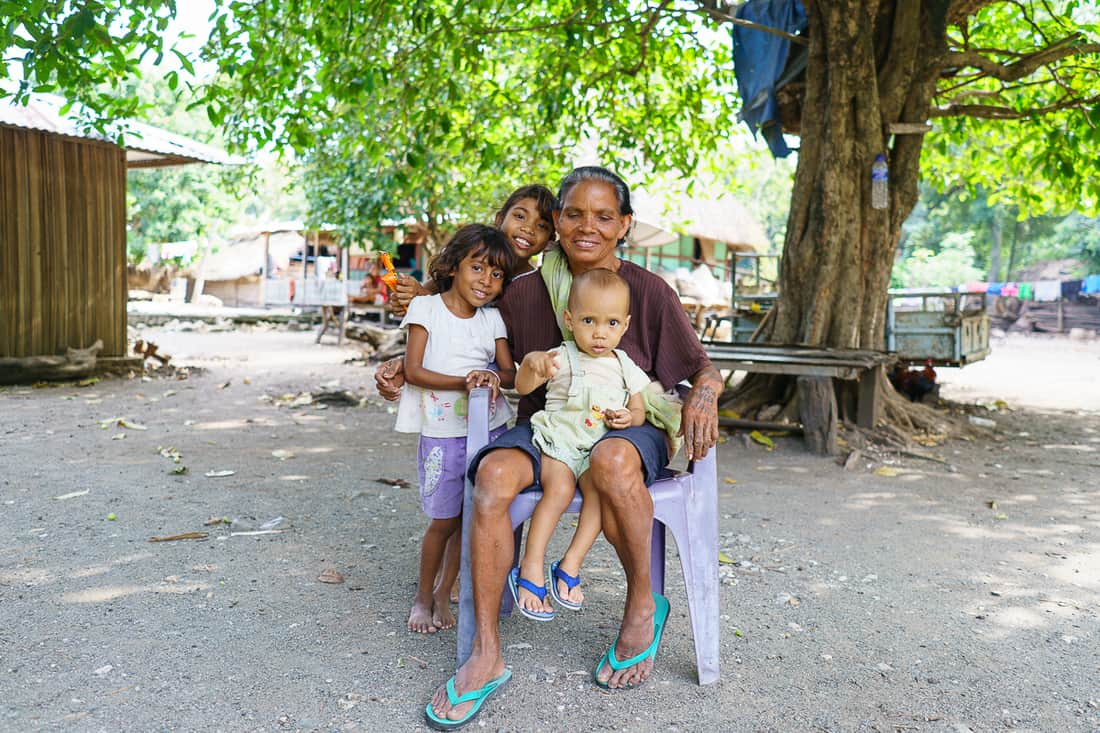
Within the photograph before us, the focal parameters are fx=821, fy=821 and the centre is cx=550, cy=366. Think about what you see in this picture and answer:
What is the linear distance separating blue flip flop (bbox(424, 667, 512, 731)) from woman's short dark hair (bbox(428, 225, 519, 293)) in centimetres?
130

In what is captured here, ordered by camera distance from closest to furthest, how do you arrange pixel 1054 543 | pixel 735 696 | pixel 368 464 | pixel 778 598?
pixel 735 696 → pixel 778 598 → pixel 1054 543 → pixel 368 464

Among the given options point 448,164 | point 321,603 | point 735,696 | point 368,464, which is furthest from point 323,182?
point 735,696

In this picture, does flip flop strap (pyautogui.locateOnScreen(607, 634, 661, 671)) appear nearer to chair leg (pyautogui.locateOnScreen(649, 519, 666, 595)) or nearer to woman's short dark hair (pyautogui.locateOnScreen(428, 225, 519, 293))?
chair leg (pyautogui.locateOnScreen(649, 519, 666, 595))

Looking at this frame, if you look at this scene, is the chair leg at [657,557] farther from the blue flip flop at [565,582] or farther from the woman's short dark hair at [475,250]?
the woman's short dark hair at [475,250]

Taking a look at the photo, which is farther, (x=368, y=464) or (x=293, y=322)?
(x=293, y=322)

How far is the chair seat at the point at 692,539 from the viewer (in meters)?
2.42

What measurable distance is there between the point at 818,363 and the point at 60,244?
307 inches

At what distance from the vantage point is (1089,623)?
2.93 metres

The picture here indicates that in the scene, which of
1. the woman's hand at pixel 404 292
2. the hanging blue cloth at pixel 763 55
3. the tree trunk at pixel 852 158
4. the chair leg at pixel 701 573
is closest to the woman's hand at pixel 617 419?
the chair leg at pixel 701 573

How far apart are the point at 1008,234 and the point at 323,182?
2570 centimetres

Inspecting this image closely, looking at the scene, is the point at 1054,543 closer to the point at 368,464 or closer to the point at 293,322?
the point at 368,464

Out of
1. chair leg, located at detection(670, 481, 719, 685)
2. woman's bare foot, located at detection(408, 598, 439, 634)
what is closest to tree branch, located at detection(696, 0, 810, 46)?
chair leg, located at detection(670, 481, 719, 685)

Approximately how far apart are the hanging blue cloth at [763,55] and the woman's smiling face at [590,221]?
181 inches

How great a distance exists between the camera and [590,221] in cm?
269
